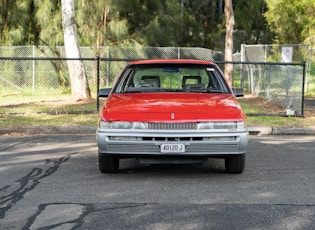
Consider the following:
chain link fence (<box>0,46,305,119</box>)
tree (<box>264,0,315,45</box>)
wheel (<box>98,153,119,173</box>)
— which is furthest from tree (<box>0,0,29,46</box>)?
wheel (<box>98,153,119,173</box>)

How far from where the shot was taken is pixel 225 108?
299 inches

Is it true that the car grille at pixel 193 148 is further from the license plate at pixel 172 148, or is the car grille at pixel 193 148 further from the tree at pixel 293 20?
the tree at pixel 293 20

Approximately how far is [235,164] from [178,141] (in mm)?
1007

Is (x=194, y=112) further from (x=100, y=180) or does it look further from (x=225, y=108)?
(x=100, y=180)

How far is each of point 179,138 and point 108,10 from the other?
18606 millimetres

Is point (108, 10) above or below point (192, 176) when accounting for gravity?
above

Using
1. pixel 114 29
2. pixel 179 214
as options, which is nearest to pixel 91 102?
pixel 114 29

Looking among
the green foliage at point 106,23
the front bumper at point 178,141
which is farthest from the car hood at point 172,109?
the green foliage at point 106,23

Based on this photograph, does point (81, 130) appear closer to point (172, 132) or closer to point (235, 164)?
point (235, 164)

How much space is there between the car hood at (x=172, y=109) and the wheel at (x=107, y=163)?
58 cm

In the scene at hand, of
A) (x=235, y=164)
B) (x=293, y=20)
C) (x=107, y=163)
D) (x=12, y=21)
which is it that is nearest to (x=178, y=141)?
(x=235, y=164)

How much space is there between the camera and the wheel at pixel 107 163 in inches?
306

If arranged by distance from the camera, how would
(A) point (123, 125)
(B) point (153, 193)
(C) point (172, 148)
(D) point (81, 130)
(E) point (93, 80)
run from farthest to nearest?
(E) point (93, 80), (D) point (81, 130), (A) point (123, 125), (C) point (172, 148), (B) point (153, 193)

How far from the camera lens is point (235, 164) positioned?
25.8 ft
